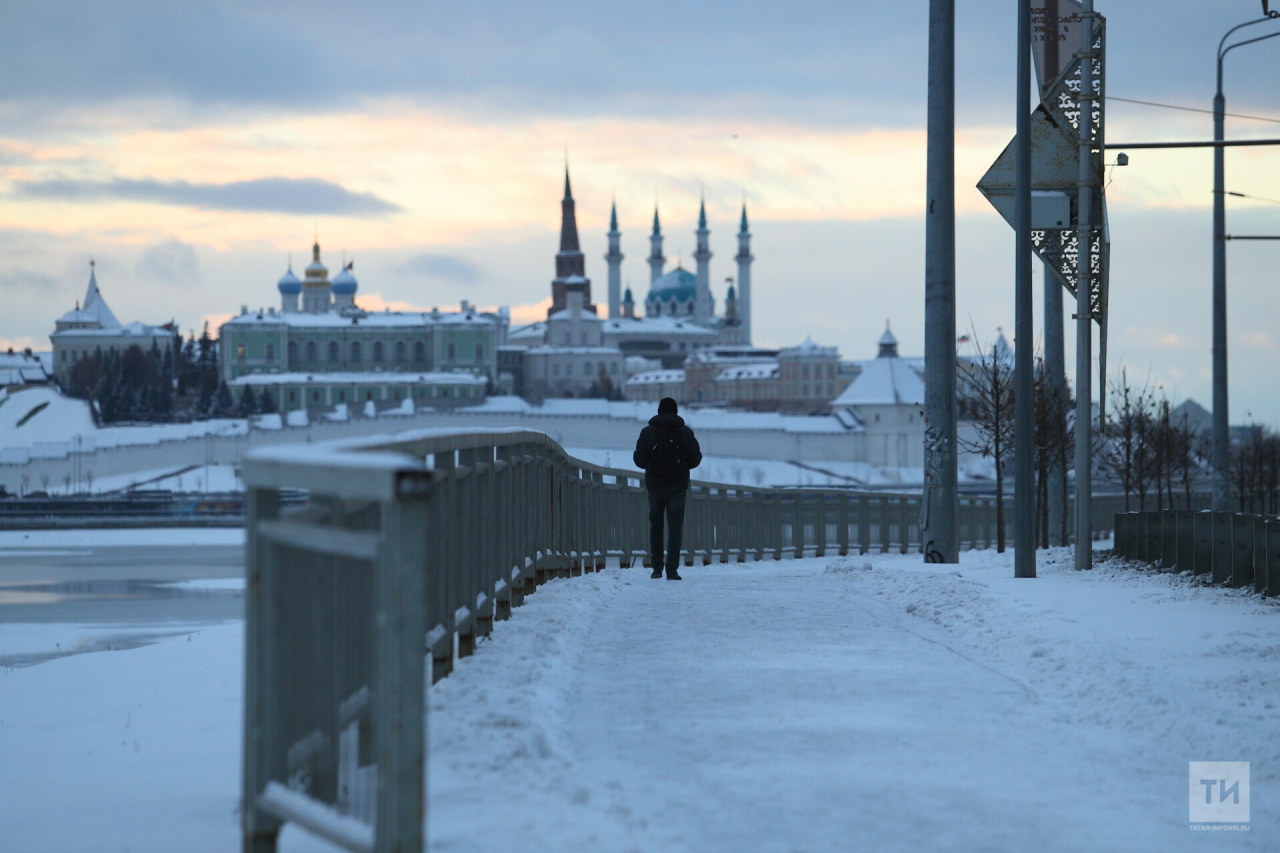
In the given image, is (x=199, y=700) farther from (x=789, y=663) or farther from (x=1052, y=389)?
(x=1052, y=389)

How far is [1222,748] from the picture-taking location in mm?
5641

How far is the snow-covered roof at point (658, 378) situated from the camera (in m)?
171

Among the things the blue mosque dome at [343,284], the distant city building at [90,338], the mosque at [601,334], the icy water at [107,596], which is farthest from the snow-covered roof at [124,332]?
the icy water at [107,596]

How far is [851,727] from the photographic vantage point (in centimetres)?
580

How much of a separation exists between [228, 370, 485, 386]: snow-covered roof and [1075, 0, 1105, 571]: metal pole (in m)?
112

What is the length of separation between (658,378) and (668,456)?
522 ft

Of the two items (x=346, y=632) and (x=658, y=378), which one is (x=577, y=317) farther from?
(x=346, y=632)

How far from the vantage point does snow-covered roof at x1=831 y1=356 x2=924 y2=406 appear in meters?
117

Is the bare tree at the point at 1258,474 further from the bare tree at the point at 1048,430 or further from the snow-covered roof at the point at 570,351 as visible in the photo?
the snow-covered roof at the point at 570,351

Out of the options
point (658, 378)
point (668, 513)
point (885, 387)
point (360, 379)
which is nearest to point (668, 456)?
point (668, 513)

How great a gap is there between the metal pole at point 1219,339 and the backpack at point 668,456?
15.1 metres

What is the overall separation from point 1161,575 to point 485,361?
127 m

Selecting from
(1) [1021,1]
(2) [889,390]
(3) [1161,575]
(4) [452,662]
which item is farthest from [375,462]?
(2) [889,390]

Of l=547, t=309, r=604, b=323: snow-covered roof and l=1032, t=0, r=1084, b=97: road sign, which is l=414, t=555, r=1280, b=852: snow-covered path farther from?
l=547, t=309, r=604, b=323: snow-covered roof
